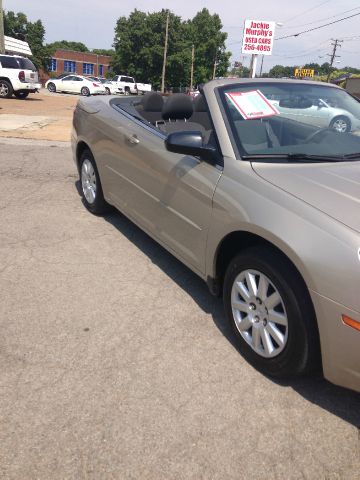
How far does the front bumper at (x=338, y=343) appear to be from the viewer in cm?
195

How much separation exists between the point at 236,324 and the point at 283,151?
46.1 inches

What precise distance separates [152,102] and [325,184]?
8.25 feet

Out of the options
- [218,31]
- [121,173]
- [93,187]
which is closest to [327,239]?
[121,173]

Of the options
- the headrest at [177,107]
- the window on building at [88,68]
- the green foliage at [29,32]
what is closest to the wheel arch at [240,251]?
the headrest at [177,107]

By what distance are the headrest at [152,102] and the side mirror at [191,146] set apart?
1679mm

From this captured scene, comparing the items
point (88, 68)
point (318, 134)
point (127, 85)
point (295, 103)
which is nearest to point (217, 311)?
point (318, 134)

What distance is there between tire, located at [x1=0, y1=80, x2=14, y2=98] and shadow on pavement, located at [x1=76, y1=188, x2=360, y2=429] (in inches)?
674

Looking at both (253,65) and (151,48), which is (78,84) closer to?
(253,65)

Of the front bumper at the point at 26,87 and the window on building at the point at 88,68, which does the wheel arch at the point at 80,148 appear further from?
the window on building at the point at 88,68

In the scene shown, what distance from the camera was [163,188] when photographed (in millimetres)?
3289

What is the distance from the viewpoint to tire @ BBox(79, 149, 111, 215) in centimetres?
466

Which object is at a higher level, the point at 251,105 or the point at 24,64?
the point at 251,105

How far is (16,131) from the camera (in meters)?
10.3

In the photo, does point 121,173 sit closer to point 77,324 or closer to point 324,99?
point 77,324
